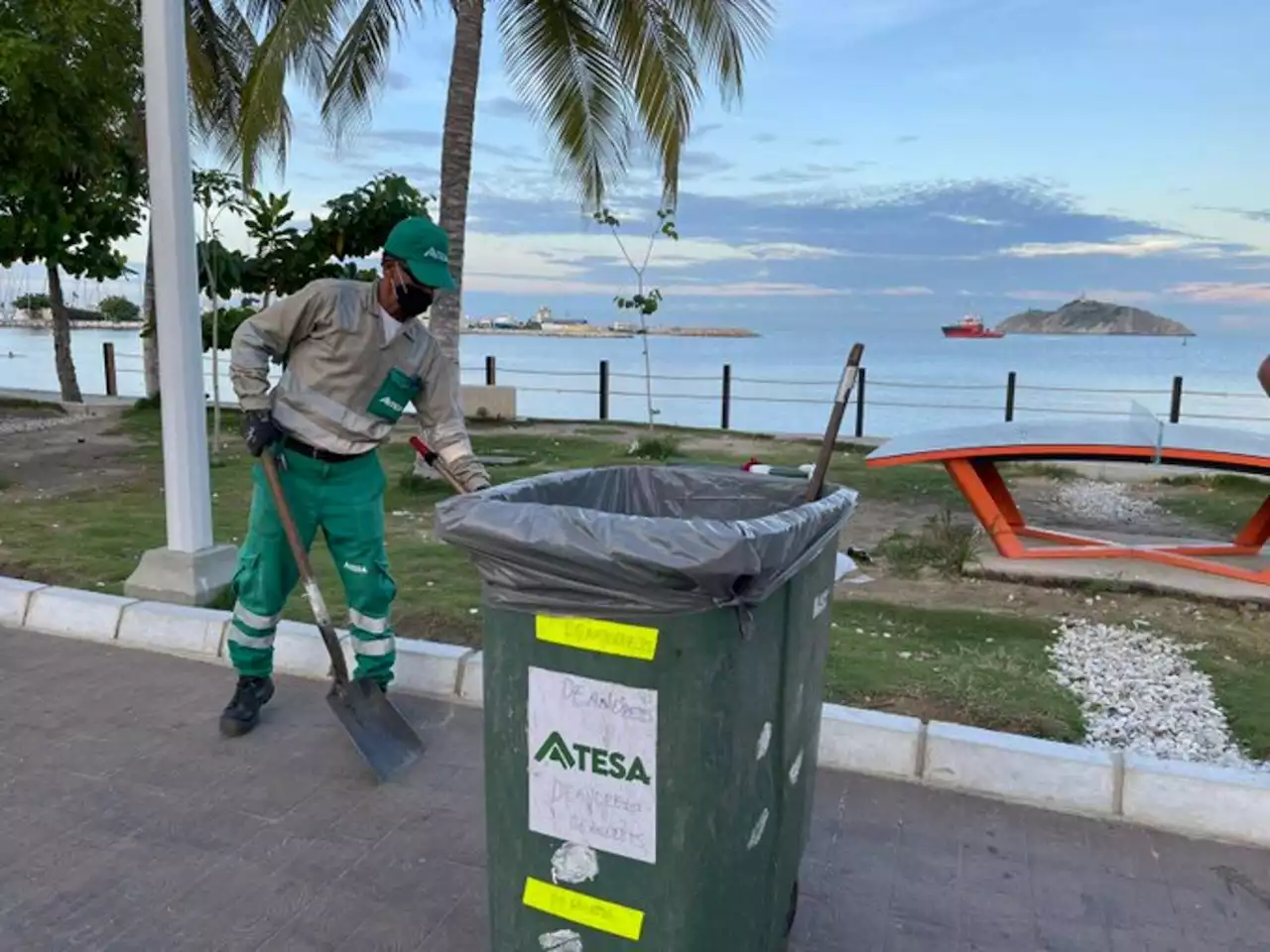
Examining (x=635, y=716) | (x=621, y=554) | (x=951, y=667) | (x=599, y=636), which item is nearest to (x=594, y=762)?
(x=635, y=716)

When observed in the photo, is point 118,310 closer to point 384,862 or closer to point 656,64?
point 656,64

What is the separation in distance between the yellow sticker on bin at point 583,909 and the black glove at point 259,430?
1961 mm

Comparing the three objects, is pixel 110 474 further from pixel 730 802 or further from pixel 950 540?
pixel 730 802

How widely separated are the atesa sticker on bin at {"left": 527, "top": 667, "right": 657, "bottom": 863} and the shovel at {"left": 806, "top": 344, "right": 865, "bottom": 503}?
2.48 feet

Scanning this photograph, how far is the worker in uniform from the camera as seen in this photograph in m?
3.60

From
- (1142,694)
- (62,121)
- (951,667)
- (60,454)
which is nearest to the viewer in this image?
(1142,694)

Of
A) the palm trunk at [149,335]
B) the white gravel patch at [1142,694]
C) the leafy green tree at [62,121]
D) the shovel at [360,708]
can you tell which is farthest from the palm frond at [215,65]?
the white gravel patch at [1142,694]

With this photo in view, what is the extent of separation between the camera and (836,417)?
95.9 inches

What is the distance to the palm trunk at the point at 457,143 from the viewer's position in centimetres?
919

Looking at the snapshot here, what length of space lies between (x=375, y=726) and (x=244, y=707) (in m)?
0.61

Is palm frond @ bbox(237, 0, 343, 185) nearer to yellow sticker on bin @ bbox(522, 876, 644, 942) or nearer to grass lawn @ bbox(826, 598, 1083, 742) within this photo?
grass lawn @ bbox(826, 598, 1083, 742)

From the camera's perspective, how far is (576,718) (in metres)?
2.08

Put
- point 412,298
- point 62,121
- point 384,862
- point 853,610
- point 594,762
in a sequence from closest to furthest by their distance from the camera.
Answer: point 594,762
point 384,862
point 412,298
point 853,610
point 62,121

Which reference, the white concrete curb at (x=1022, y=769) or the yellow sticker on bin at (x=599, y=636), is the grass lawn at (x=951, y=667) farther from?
the yellow sticker on bin at (x=599, y=636)
